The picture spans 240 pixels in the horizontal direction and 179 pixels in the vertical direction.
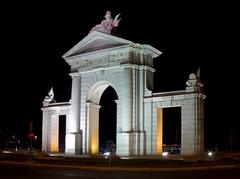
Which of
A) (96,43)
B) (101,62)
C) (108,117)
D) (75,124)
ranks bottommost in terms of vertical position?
(75,124)

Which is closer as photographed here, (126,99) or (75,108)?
(126,99)

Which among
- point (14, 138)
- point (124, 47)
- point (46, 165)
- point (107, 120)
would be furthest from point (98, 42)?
point (14, 138)

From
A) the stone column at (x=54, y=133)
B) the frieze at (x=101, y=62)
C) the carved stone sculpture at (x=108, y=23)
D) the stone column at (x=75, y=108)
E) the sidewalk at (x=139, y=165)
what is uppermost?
the carved stone sculpture at (x=108, y=23)

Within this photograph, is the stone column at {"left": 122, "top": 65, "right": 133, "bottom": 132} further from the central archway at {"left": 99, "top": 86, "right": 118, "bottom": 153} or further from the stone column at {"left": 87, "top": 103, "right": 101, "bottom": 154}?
the central archway at {"left": 99, "top": 86, "right": 118, "bottom": 153}

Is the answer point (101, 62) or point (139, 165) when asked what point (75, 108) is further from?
point (139, 165)

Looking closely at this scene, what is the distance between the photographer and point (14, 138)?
10206 centimetres

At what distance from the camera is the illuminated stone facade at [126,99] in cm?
4334

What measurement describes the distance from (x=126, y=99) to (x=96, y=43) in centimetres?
804

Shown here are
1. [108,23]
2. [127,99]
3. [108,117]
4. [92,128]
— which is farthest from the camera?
[108,117]

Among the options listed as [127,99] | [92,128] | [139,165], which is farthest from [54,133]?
[139,165]

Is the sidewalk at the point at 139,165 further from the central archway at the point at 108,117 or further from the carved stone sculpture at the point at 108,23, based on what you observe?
the central archway at the point at 108,117

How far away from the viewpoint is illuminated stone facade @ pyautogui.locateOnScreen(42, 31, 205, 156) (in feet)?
142

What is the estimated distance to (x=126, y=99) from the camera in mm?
46719

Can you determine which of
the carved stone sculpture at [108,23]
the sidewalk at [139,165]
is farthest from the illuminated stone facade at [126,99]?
the sidewalk at [139,165]
